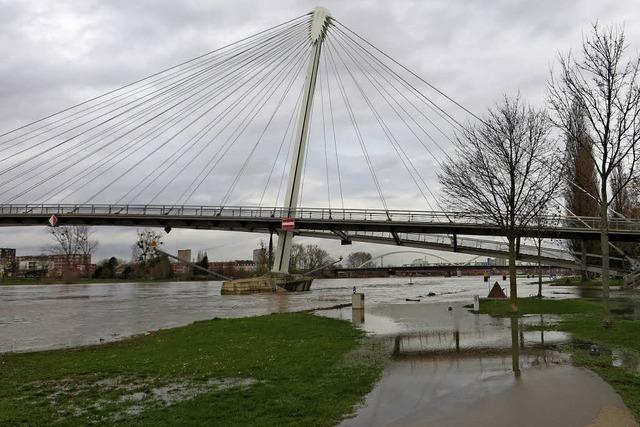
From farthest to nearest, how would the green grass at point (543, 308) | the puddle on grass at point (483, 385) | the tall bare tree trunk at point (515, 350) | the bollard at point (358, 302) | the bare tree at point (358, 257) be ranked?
the bare tree at point (358, 257) → the bollard at point (358, 302) → the green grass at point (543, 308) → the tall bare tree trunk at point (515, 350) → the puddle on grass at point (483, 385)

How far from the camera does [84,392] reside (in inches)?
357

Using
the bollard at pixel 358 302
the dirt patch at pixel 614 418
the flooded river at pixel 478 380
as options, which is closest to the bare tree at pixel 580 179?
the flooded river at pixel 478 380

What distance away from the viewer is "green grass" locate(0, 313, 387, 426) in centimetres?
735

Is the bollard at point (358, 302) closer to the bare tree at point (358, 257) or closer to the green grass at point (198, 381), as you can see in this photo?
the green grass at point (198, 381)

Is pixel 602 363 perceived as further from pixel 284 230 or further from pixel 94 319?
pixel 284 230

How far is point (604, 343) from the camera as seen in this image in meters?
13.1

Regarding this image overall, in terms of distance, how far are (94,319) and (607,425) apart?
27224 mm

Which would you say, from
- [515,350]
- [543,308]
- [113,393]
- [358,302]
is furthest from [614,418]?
[543,308]

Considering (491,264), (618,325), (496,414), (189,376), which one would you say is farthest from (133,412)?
(491,264)

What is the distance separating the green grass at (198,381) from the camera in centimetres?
735

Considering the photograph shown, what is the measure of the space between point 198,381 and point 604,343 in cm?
990

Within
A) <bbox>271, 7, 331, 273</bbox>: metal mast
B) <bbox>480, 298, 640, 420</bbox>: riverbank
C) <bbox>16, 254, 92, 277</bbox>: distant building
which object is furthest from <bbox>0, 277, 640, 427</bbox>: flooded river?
<bbox>16, 254, 92, 277</bbox>: distant building

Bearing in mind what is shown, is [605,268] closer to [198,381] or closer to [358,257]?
[198,381]

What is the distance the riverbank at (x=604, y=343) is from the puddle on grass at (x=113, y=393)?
6147 mm
